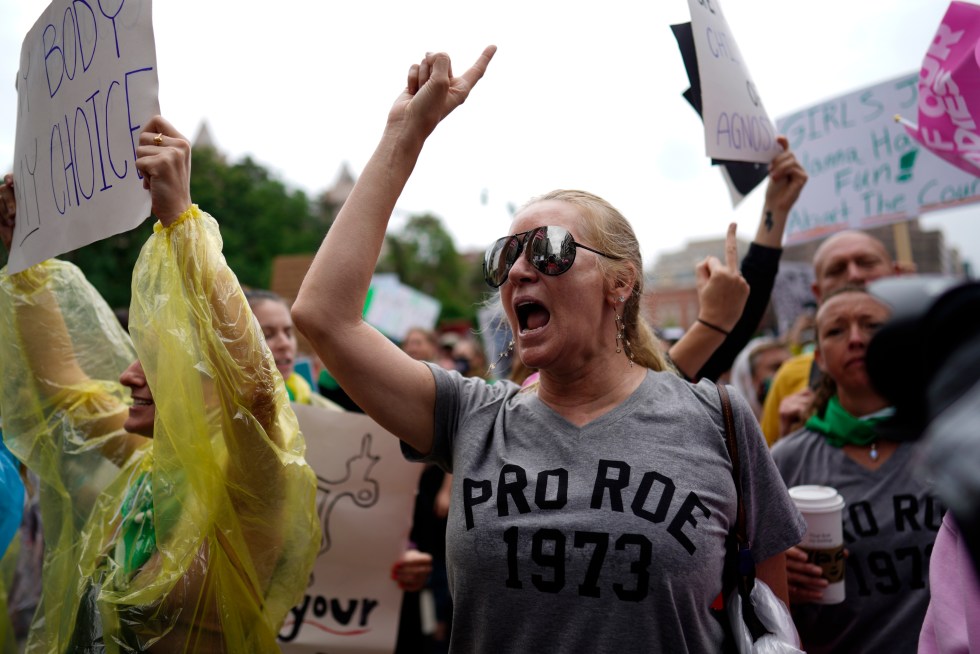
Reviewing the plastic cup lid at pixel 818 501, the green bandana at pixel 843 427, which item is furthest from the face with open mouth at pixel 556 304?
the green bandana at pixel 843 427

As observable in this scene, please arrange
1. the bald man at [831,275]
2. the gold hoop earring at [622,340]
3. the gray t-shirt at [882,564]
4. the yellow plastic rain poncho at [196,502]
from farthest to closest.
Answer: the bald man at [831,275], the gray t-shirt at [882,564], the gold hoop earring at [622,340], the yellow plastic rain poncho at [196,502]

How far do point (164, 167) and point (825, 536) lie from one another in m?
1.90

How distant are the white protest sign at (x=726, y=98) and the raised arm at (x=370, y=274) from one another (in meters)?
1.10

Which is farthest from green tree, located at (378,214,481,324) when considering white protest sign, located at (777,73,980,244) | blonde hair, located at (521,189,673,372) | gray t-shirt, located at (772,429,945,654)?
blonde hair, located at (521,189,673,372)

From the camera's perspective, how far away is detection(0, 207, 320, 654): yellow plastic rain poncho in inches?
65.3

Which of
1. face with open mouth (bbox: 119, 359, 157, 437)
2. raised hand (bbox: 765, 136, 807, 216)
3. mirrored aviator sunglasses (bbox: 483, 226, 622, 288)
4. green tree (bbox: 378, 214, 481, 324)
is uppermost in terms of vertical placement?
raised hand (bbox: 765, 136, 807, 216)

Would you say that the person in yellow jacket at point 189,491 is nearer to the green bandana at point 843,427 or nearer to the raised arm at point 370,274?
the raised arm at point 370,274

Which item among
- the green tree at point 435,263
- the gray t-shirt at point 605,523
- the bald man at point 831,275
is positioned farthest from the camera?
the green tree at point 435,263

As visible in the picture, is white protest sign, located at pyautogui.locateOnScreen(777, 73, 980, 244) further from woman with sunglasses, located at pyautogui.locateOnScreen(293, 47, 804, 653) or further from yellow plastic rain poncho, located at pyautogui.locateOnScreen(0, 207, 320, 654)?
yellow plastic rain poncho, located at pyautogui.locateOnScreen(0, 207, 320, 654)

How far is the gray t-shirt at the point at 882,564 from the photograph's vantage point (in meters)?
2.02

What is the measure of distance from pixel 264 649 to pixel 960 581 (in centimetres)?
151

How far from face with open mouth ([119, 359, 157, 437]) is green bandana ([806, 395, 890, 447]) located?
2.05 metres

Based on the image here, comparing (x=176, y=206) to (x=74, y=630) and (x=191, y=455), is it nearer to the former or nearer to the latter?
(x=191, y=455)

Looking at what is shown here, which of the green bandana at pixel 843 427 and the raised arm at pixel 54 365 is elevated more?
the raised arm at pixel 54 365
